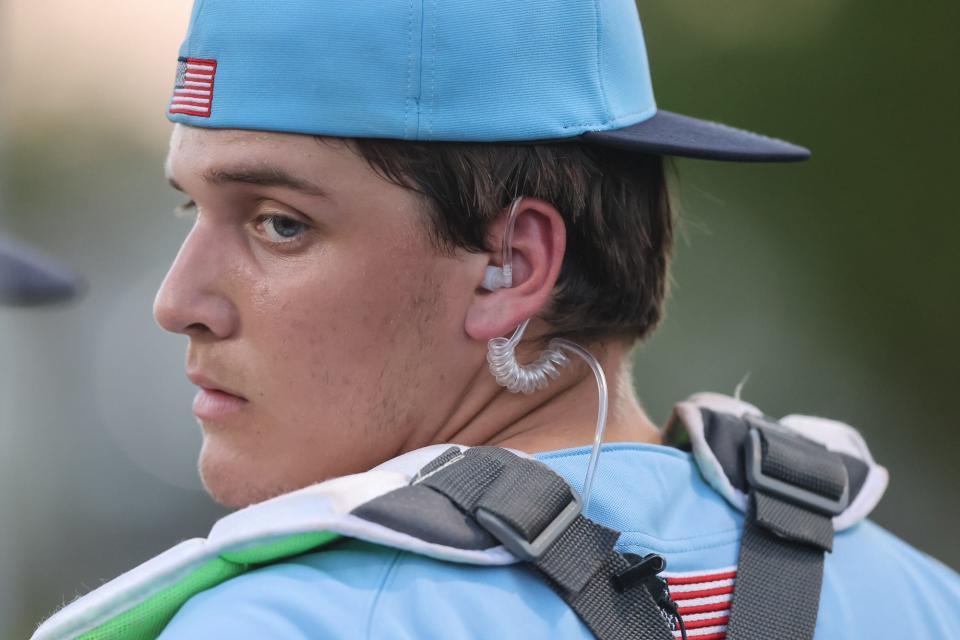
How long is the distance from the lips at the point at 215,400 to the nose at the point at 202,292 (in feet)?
0.35

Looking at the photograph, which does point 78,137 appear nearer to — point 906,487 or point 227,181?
point 906,487

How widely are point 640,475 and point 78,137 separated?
24.0 ft

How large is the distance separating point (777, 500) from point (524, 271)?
55 centimetres

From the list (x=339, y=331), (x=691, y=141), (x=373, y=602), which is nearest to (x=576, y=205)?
(x=691, y=141)

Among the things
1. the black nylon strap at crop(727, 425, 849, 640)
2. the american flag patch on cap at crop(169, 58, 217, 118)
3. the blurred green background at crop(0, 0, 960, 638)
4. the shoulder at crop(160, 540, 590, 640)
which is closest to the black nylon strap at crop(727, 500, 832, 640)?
the black nylon strap at crop(727, 425, 849, 640)

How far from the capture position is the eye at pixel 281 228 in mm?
1849

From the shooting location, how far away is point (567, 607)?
5.07 ft

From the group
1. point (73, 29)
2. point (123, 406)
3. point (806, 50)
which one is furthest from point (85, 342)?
point (806, 50)

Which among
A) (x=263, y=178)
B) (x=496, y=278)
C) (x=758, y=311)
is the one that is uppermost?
(x=263, y=178)

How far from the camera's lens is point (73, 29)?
8016mm

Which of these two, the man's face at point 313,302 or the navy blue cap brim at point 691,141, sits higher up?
the navy blue cap brim at point 691,141

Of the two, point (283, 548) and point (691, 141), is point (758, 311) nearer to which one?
point (691, 141)

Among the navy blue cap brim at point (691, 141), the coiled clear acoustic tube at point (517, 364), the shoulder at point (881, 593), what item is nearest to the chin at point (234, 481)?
the coiled clear acoustic tube at point (517, 364)

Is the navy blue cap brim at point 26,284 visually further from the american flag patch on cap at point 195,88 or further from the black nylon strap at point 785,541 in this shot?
the black nylon strap at point 785,541
